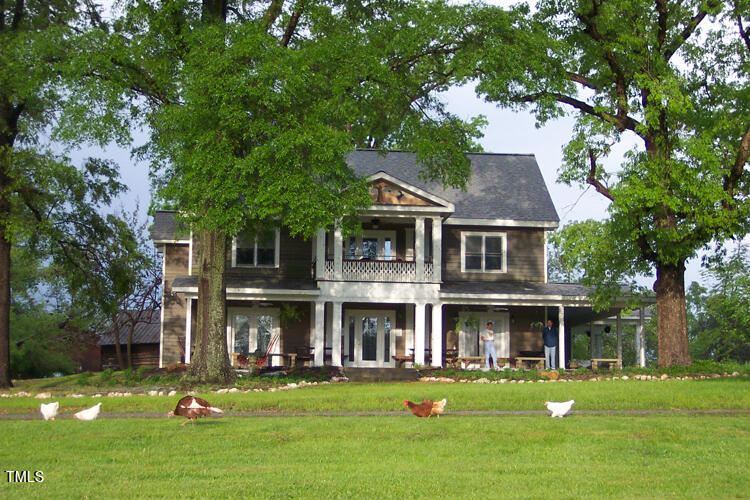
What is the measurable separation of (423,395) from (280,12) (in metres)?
11.4

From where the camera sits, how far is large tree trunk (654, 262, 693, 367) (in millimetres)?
26766

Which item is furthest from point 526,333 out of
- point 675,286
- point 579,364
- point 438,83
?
point 438,83

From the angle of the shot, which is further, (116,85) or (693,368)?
(693,368)

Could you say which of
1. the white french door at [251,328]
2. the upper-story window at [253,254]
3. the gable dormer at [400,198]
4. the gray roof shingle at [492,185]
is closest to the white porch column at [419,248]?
the gable dormer at [400,198]

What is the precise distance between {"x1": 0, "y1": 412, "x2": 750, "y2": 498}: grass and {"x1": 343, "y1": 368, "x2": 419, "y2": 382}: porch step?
481 inches

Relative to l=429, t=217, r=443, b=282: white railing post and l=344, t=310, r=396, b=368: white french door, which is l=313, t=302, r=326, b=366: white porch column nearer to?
l=344, t=310, r=396, b=368: white french door

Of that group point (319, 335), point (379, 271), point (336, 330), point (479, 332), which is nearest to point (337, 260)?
point (379, 271)

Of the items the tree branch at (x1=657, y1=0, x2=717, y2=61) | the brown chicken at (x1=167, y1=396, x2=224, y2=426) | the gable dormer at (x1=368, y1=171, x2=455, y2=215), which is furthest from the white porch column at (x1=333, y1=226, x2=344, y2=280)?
the brown chicken at (x1=167, y1=396, x2=224, y2=426)

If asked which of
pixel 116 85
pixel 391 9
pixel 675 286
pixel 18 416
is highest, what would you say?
pixel 391 9

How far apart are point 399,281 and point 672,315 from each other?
8.95m

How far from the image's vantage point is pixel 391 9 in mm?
24766

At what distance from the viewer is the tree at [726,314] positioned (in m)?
37.2

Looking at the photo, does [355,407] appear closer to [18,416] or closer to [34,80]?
[18,416]

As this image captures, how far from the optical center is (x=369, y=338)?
32156 millimetres
